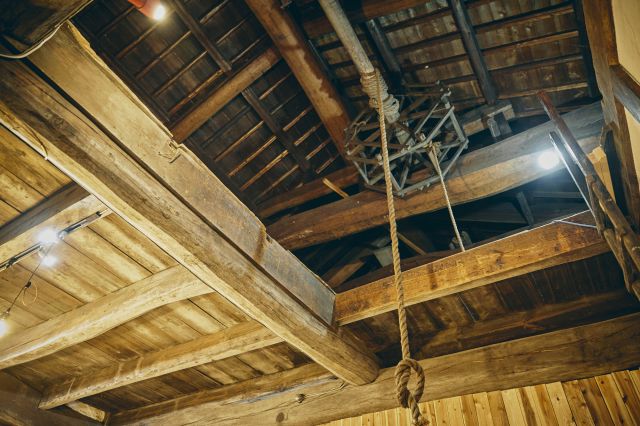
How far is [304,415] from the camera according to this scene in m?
3.60

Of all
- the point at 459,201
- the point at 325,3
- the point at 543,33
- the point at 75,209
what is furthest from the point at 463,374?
the point at 325,3

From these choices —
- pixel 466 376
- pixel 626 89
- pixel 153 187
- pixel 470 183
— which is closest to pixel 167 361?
Result: pixel 153 187

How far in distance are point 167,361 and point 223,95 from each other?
3.01 metres

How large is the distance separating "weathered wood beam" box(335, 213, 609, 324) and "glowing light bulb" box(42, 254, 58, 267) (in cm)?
218

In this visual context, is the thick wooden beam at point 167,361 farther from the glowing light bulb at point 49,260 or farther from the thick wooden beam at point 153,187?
the glowing light bulb at point 49,260

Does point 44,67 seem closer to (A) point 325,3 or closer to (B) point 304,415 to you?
(A) point 325,3

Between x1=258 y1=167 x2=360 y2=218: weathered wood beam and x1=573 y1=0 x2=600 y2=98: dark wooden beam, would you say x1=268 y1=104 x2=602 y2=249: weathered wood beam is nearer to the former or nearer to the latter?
x1=573 y1=0 x2=600 y2=98: dark wooden beam

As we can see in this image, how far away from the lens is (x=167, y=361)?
3596 mm

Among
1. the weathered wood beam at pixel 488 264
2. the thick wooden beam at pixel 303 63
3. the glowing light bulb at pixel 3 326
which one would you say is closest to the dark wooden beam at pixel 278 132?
the thick wooden beam at pixel 303 63

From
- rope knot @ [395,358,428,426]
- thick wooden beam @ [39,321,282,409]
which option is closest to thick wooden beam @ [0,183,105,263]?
thick wooden beam @ [39,321,282,409]

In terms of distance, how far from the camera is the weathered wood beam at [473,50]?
3977 millimetres

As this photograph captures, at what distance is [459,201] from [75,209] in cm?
336

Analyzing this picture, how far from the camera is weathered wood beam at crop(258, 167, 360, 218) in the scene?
539 centimetres

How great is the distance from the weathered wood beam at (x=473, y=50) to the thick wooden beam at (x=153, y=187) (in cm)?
303
